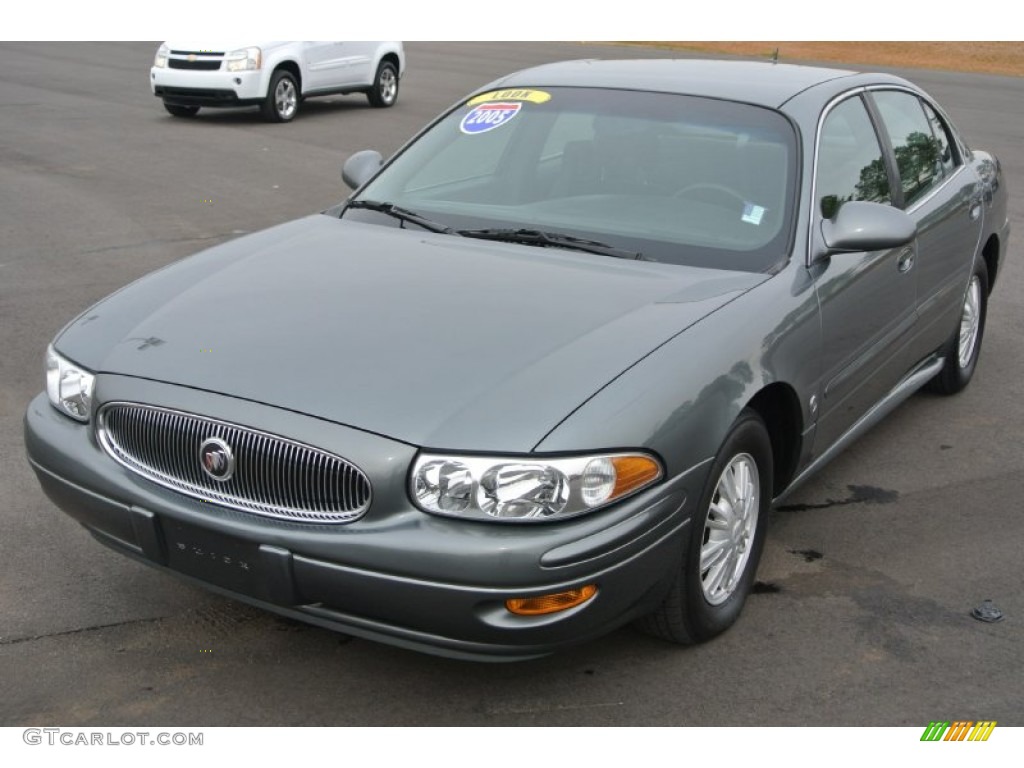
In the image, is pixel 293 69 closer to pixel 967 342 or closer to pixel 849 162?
pixel 967 342

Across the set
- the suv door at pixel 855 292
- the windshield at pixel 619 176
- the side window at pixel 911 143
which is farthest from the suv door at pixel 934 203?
the windshield at pixel 619 176

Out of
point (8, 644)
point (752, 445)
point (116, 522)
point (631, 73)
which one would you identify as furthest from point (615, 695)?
point (631, 73)

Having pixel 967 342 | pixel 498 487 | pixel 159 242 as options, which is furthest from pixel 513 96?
pixel 159 242

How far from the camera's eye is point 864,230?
441cm

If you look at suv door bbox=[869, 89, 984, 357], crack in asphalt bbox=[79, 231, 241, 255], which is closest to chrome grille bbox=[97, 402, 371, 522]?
suv door bbox=[869, 89, 984, 357]

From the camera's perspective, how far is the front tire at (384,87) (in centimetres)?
1861

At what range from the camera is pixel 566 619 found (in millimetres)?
3332

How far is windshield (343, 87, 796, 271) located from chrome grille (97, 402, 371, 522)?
1.54m

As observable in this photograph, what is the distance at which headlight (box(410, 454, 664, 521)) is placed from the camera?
10.6 feet

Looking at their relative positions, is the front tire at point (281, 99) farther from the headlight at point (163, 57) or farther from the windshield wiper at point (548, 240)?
the windshield wiper at point (548, 240)

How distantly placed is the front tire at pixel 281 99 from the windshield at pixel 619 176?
11.8 meters

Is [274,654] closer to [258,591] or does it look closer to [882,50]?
[258,591]

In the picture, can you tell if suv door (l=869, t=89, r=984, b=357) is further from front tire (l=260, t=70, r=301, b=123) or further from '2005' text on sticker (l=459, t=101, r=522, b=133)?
front tire (l=260, t=70, r=301, b=123)

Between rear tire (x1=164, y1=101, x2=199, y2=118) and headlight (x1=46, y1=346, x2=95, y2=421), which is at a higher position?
headlight (x1=46, y1=346, x2=95, y2=421)
